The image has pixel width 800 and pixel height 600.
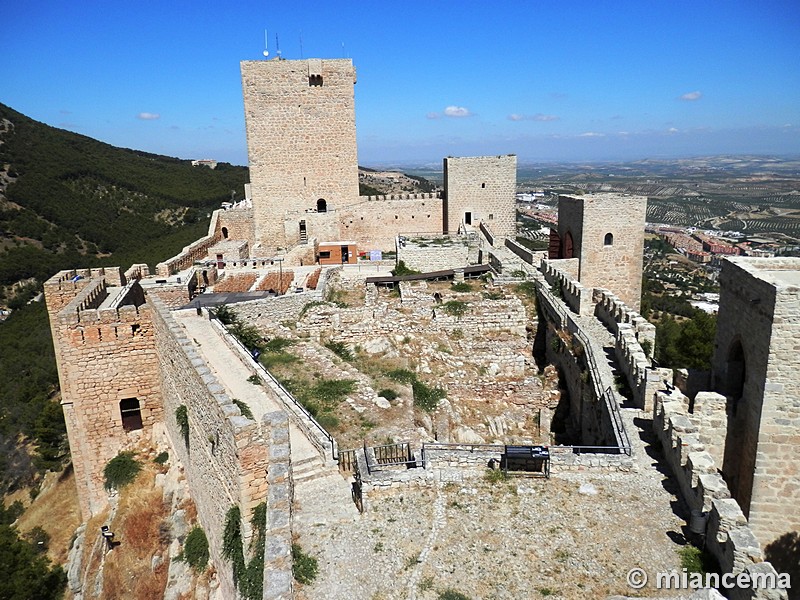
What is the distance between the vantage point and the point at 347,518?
659 centimetres

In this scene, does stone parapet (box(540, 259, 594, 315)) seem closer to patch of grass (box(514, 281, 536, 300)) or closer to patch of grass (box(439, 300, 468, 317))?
patch of grass (box(514, 281, 536, 300))

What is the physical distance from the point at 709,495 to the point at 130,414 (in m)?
11.7

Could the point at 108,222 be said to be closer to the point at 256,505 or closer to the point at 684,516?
the point at 256,505

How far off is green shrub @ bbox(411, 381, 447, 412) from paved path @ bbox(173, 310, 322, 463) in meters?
3.39

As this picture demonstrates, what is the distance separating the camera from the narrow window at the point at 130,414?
488 inches

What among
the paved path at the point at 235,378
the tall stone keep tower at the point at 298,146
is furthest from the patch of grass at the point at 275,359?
the tall stone keep tower at the point at 298,146

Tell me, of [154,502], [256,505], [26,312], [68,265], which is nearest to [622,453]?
[256,505]

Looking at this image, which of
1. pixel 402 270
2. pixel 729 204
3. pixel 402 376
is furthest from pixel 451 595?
pixel 729 204

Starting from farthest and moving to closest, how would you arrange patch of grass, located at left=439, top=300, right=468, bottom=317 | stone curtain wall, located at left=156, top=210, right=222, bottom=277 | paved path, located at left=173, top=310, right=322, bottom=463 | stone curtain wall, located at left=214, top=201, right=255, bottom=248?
stone curtain wall, located at left=214, top=201, right=255, bottom=248, stone curtain wall, located at left=156, top=210, right=222, bottom=277, patch of grass, located at left=439, top=300, right=468, bottom=317, paved path, located at left=173, top=310, right=322, bottom=463

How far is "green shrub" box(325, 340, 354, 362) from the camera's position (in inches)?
530

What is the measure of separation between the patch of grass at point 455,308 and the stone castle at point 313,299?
87.9 inches

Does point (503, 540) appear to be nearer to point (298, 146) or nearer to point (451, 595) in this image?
point (451, 595)

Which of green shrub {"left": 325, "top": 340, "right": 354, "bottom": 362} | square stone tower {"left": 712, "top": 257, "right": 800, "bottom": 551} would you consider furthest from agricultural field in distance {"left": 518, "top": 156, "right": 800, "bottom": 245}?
square stone tower {"left": 712, "top": 257, "right": 800, "bottom": 551}

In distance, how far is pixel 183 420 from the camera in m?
10.1
